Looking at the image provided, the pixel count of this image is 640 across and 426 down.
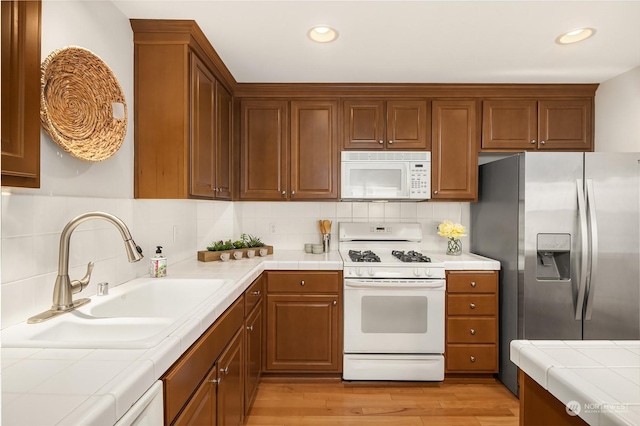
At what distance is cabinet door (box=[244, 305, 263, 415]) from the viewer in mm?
2088

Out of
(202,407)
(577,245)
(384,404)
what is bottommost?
(384,404)

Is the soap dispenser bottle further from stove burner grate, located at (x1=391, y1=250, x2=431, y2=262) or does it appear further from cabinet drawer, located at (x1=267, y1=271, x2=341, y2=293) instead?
stove burner grate, located at (x1=391, y1=250, x2=431, y2=262)

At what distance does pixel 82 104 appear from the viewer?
1475 millimetres

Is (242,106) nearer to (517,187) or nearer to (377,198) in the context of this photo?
(377,198)

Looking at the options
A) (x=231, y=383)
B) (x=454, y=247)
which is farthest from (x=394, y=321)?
(x=231, y=383)

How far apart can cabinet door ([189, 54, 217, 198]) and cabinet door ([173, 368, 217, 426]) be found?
1.06 meters

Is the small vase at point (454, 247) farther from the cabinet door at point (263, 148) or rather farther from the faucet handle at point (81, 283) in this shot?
the faucet handle at point (81, 283)

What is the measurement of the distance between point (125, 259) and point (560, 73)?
10.6 feet

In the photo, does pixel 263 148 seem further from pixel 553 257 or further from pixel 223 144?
pixel 553 257

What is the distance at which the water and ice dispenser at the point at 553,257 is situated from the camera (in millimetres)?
2340

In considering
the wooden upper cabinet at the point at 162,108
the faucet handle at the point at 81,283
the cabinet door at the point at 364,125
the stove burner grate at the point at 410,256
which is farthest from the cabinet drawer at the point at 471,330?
the faucet handle at the point at 81,283

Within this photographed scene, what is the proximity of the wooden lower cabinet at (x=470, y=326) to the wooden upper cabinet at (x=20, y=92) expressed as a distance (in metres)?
2.54

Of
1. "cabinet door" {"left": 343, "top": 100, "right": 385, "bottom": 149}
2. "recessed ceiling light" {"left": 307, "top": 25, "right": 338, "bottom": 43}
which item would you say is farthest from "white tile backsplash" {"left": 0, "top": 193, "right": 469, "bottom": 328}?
"recessed ceiling light" {"left": 307, "top": 25, "right": 338, "bottom": 43}

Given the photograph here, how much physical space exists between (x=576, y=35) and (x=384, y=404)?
260cm
